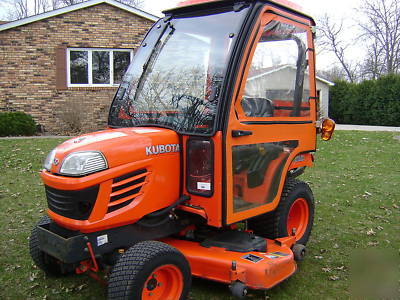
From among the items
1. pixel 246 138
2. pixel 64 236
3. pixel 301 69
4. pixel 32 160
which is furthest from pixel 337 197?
pixel 32 160

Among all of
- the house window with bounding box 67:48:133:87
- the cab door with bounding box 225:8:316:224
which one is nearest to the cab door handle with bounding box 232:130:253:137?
the cab door with bounding box 225:8:316:224

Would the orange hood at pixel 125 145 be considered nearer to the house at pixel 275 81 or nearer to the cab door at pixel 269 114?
the cab door at pixel 269 114

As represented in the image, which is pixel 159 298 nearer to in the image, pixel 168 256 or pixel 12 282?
pixel 168 256

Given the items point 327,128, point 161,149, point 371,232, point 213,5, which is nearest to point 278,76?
point 327,128

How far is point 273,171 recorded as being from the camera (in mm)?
3846

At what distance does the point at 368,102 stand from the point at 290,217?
21.4 meters

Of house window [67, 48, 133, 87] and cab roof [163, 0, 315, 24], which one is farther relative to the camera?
house window [67, 48, 133, 87]

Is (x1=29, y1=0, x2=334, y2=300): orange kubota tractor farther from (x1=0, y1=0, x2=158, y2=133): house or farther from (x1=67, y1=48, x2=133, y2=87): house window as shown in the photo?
(x1=67, y1=48, x2=133, y2=87): house window

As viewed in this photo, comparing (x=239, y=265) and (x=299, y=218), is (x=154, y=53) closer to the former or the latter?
(x=239, y=265)

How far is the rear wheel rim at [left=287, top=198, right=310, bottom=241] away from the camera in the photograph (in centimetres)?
446

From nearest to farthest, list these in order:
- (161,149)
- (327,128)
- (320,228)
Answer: (161,149) < (327,128) < (320,228)

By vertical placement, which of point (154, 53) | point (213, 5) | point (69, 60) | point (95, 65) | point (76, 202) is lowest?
point (76, 202)

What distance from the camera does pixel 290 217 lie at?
4.51m

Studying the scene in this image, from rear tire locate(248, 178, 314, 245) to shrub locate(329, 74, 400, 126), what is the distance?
20.3m
